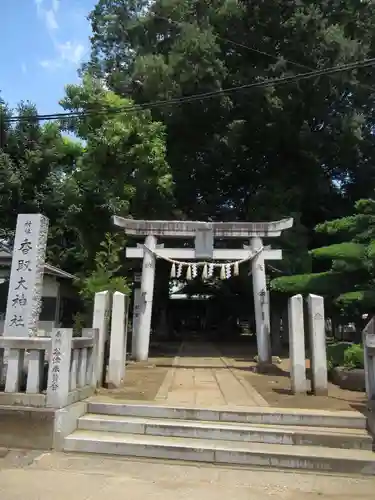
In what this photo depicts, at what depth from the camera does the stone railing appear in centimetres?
602

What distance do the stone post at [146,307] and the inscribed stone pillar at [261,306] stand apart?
10.5 ft

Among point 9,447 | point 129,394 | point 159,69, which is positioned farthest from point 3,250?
point 9,447

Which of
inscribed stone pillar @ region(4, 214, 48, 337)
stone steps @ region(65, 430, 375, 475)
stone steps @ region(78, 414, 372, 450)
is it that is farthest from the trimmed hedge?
inscribed stone pillar @ region(4, 214, 48, 337)

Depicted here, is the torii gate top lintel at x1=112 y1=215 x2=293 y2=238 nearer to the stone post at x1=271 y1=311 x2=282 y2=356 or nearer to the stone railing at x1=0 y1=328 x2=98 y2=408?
the stone post at x1=271 y1=311 x2=282 y2=356

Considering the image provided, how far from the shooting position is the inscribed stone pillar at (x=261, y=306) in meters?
13.0

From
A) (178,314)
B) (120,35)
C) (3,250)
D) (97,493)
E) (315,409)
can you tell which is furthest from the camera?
(178,314)

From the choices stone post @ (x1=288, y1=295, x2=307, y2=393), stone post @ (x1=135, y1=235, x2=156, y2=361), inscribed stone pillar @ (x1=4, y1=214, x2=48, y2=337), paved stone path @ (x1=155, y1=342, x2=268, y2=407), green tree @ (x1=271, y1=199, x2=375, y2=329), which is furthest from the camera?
stone post @ (x1=135, y1=235, x2=156, y2=361)

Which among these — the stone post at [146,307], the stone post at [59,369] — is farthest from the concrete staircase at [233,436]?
the stone post at [146,307]

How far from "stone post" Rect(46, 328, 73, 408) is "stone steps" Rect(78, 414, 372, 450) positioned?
21.8 inches

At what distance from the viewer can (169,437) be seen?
5977 millimetres

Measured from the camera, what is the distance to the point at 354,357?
9305mm

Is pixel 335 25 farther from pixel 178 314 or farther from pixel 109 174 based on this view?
pixel 178 314

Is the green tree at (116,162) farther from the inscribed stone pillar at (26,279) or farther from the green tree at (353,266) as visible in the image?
the inscribed stone pillar at (26,279)

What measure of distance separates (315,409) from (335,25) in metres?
17.2
